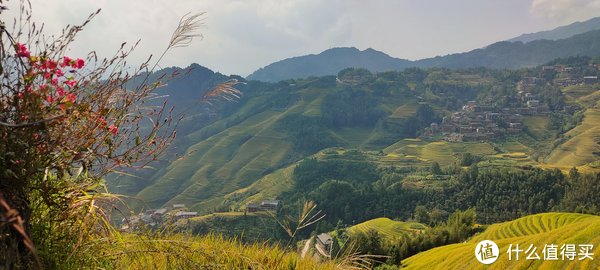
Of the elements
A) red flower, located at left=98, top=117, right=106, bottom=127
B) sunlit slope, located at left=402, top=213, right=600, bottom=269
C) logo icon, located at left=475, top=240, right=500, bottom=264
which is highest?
red flower, located at left=98, top=117, right=106, bottom=127

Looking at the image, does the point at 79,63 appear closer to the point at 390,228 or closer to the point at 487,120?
the point at 390,228

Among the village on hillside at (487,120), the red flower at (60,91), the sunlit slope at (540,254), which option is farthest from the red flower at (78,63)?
the village on hillside at (487,120)

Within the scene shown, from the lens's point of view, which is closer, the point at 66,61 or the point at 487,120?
the point at 66,61

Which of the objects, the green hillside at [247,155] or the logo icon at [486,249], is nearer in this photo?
the logo icon at [486,249]

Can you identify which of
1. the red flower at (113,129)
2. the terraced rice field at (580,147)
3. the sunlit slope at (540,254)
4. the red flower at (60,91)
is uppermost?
the red flower at (60,91)

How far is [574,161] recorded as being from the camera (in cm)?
11012

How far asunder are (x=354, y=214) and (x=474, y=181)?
26.4 metres

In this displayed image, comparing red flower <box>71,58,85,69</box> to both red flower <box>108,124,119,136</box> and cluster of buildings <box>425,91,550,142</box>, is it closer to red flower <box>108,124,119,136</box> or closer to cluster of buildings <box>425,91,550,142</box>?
red flower <box>108,124,119,136</box>

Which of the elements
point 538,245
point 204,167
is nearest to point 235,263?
point 538,245

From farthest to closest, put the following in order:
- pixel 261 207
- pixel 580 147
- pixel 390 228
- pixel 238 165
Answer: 1. pixel 238 165
2. pixel 580 147
3. pixel 261 207
4. pixel 390 228

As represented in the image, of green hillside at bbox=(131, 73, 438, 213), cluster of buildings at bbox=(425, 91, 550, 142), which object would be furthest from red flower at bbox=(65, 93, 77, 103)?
cluster of buildings at bbox=(425, 91, 550, 142)

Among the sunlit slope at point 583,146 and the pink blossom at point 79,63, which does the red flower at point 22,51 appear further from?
the sunlit slope at point 583,146

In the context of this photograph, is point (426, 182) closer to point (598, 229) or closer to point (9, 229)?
point (598, 229)

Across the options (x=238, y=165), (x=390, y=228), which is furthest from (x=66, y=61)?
(x=238, y=165)
